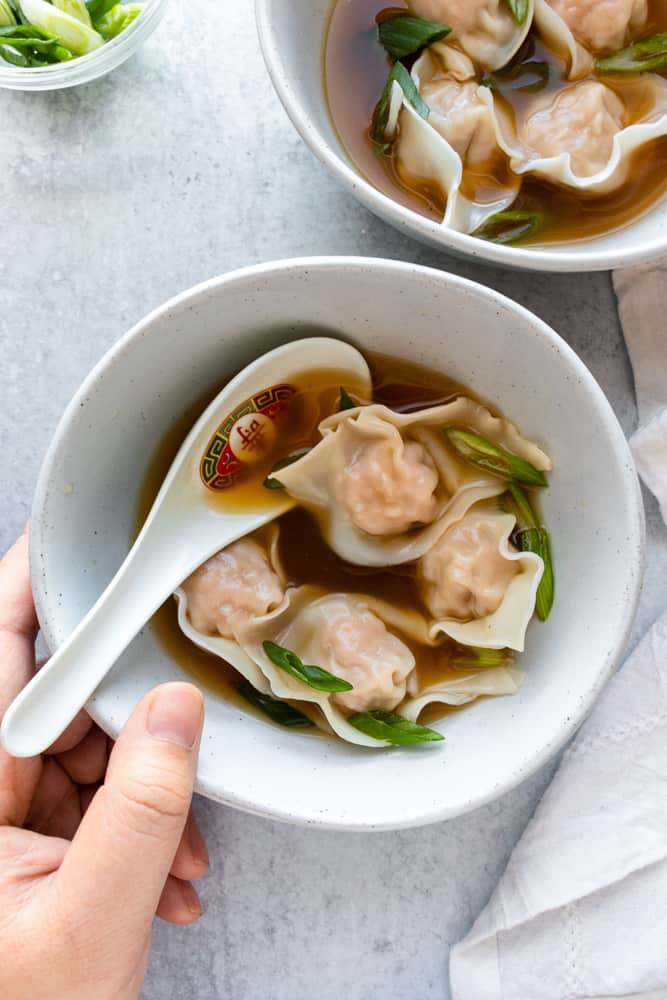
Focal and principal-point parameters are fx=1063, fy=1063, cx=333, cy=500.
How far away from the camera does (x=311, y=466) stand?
146cm

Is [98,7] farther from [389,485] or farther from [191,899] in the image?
[191,899]

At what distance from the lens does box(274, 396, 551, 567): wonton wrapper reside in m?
1.44

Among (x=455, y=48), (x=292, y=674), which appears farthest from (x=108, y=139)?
(x=292, y=674)

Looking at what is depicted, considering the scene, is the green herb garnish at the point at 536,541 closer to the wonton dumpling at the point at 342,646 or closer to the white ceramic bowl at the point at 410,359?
the white ceramic bowl at the point at 410,359

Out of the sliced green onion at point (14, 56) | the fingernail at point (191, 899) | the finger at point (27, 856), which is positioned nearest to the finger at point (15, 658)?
the finger at point (27, 856)

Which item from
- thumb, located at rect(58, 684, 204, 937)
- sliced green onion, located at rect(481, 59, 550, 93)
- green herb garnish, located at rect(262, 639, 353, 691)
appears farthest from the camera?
sliced green onion, located at rect(481, 59, 550, 93)

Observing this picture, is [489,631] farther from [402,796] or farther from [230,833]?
[230,833]

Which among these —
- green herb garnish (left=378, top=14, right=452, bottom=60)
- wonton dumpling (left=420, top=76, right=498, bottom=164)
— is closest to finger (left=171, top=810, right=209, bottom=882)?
wonton dumpling (left=420, top=76, right=498, bottom=164)

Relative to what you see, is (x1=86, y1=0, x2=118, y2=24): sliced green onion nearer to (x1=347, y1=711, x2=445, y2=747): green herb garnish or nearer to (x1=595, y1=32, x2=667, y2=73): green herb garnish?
(x1=595, y1=32, x2=667, y2=73): green herb garnish

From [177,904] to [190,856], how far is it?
0.08m

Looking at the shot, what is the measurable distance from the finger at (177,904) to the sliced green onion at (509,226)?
102 centimetres

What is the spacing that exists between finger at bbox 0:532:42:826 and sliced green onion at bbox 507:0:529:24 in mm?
1027

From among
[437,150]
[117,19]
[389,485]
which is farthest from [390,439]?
[117,19]

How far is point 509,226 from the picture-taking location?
1.52 m
